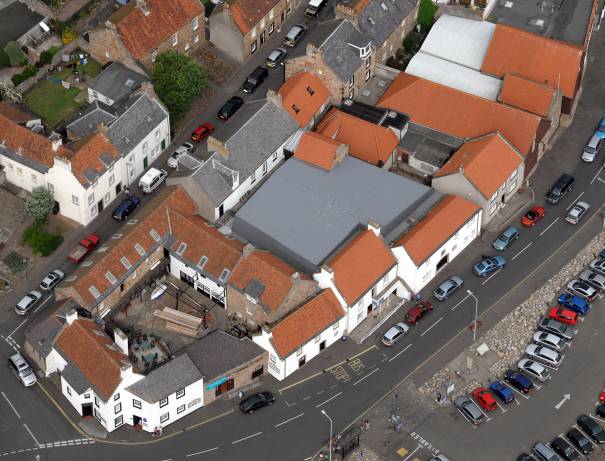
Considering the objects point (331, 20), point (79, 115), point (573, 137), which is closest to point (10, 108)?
point (79, 115)

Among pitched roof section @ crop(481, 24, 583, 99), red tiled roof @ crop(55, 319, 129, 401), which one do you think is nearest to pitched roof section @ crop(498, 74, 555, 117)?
pitched roof section @ crop(481, 24, 583, 99)

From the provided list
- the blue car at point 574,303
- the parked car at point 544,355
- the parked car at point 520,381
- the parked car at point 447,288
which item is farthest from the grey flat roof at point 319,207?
the parked car at point 520,381

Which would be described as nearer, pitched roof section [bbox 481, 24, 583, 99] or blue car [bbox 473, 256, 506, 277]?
blue car [bbox 473, 256, 506, 277]

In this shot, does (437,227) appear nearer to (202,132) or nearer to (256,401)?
(256,401)

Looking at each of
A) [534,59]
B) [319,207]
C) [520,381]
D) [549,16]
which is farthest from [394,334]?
[549,16]

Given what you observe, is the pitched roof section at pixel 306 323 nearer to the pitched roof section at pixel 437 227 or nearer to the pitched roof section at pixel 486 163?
the pitched roof section at pixel 437 227

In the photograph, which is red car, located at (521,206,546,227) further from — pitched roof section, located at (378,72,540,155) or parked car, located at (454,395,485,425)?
parked car, located at (454,395,485,425)
